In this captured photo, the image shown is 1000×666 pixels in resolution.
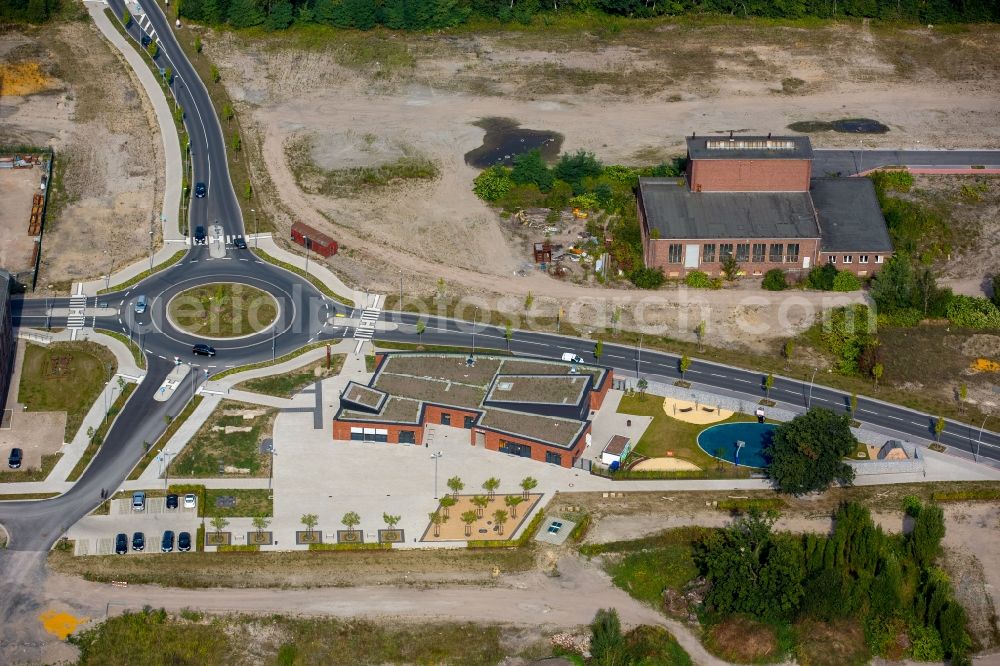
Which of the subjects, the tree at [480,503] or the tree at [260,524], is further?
the tree at [480,503]

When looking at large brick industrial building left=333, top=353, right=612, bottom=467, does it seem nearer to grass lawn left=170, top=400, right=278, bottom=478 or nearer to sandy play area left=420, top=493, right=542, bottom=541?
sandy play area left=420, top=493, right=542, bottom=541

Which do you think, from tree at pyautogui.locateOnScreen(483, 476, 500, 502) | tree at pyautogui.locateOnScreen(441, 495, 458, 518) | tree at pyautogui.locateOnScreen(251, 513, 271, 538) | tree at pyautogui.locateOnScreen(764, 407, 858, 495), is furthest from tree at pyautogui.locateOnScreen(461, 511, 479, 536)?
tree at pyautogui.locateOnScreen(764, 407, 858, 495)

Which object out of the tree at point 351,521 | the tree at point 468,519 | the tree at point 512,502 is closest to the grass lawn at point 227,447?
the tree at point 351,521

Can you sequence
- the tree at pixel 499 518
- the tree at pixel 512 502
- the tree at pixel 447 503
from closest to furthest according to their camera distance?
the tree at pixel 499 518
the tree at pixel 447 503
the tree at pixel 512 502

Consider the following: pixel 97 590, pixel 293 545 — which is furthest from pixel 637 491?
pixel 97 590

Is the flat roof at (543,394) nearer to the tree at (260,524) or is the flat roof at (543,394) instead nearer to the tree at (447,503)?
the tree at (447,503)

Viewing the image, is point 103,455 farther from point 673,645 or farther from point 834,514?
point 834,514
